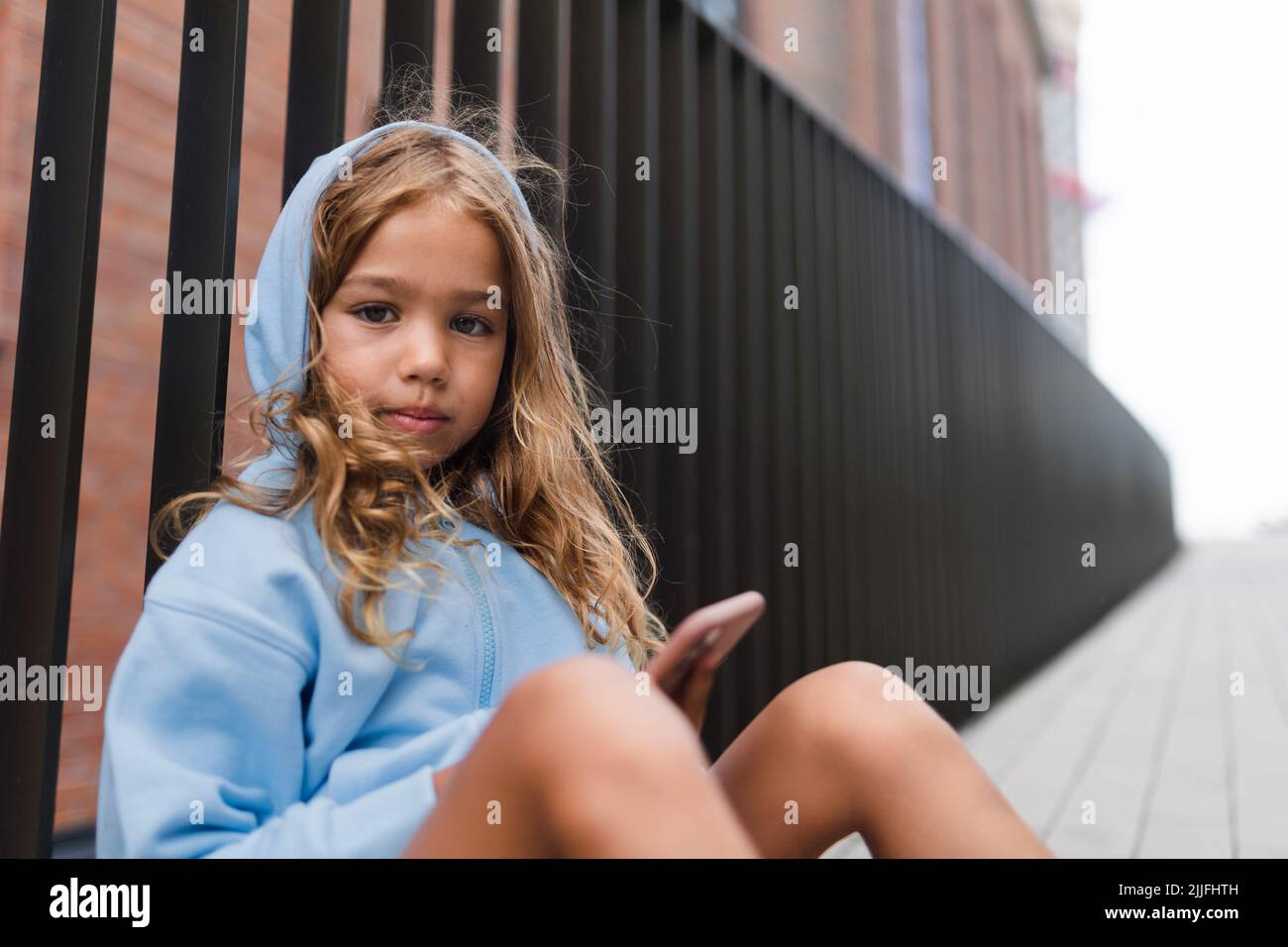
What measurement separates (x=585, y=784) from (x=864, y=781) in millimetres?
485

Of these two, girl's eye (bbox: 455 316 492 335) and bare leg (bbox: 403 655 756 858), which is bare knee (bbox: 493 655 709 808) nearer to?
bare leg (bbox: 403 655 756 858)

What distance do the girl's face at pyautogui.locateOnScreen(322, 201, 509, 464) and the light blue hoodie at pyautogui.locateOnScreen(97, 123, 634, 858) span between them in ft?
0.25

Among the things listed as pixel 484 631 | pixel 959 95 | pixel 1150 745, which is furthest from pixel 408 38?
pixel 959 95

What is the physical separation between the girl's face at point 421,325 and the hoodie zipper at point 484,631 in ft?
0.58

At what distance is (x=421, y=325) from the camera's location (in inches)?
54.1

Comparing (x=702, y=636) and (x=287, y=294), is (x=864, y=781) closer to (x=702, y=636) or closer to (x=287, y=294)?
(x=702, y=636)

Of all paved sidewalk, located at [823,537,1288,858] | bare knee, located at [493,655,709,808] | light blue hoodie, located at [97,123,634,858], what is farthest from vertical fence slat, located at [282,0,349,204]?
paved sidewalk, located at [823,537,1288,858]

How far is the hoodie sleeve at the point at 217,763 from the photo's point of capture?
979 mm

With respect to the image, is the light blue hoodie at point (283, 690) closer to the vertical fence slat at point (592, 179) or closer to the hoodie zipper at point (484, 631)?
the hoodie zipper at point (484, 631)

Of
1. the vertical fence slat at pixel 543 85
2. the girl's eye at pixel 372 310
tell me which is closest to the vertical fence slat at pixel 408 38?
the vertical fence slat at pixel 543 85

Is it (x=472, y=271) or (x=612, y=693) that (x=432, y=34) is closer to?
(x=472, y=271)

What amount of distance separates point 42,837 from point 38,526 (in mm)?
380

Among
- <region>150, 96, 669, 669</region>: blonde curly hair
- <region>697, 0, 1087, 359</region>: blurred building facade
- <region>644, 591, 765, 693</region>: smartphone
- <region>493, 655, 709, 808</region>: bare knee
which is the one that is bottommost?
<region>493, 655, 709, 808</region>: bare knee

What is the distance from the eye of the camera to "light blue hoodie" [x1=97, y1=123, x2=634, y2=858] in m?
0.99
